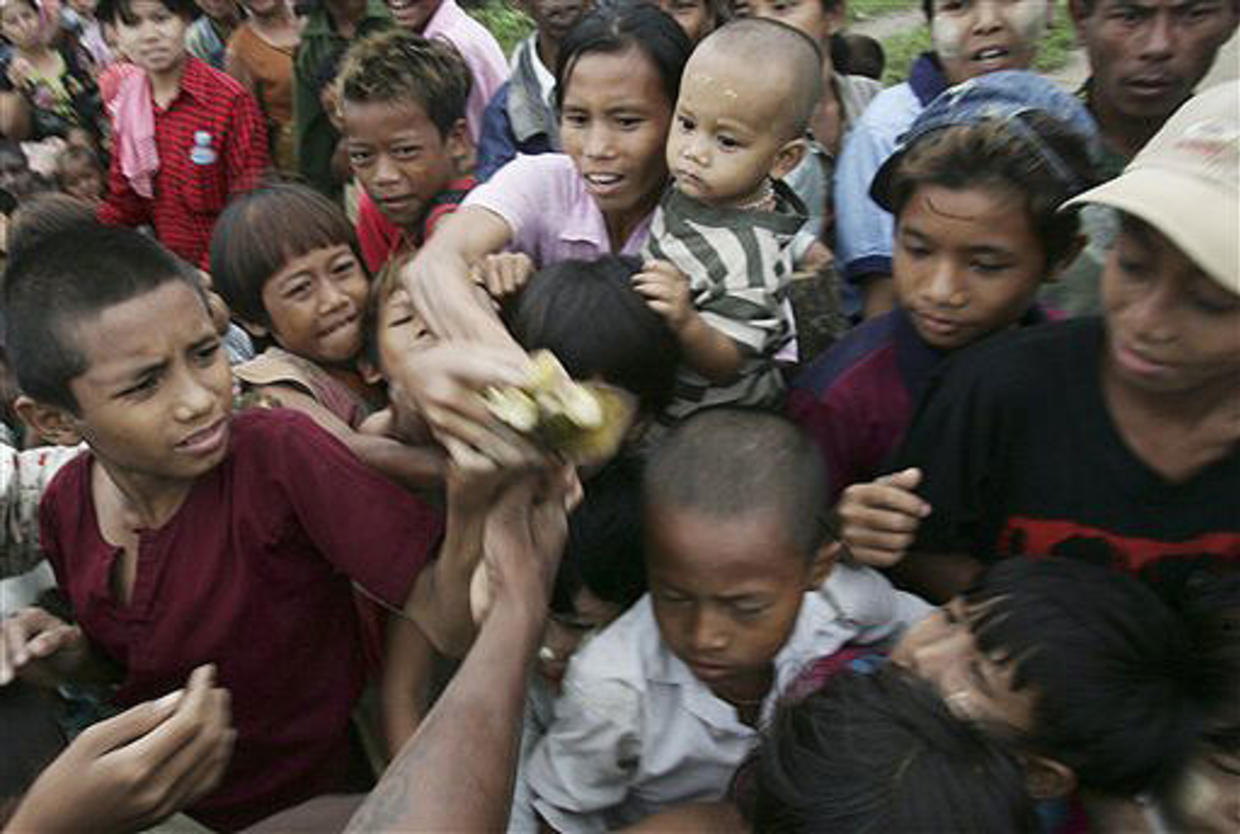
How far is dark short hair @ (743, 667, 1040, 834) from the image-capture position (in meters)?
1.26

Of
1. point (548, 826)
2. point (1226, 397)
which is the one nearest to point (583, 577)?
point (548, 826)

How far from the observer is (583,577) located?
206cm

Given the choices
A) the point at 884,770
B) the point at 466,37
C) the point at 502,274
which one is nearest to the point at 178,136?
the point at 466,37

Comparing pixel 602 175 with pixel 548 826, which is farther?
pixel 602 175

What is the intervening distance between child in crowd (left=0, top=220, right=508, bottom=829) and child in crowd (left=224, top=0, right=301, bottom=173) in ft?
9.65

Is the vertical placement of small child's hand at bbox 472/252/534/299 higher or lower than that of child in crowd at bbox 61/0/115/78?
higher

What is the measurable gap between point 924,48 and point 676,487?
22.0 ft

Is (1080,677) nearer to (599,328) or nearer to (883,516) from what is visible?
(883,516)

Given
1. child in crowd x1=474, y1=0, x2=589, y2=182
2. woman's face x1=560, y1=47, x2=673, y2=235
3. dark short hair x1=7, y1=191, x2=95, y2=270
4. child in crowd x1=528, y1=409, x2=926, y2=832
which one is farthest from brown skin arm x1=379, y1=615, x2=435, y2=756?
child in crowd x1=474, y1=0, x2=589, y2=182

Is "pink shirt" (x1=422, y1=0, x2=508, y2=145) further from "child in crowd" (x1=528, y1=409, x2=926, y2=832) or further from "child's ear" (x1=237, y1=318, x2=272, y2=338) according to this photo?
"child in crowd" (x1=528, y1=409, x2=926, y2=832)

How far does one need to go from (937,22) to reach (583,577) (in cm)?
190

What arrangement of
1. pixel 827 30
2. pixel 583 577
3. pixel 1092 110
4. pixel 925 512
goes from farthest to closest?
pixel 827 30 < pixel 1092 110 < pixel 583 577 < pixel 925 512

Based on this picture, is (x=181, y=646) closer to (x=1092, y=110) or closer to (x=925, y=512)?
(x=925, y=512)

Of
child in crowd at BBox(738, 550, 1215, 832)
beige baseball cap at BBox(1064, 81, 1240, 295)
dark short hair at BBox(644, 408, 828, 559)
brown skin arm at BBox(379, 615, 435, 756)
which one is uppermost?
beige baseball cap at BBox(1064, 81, 1240, 295)
